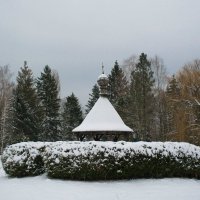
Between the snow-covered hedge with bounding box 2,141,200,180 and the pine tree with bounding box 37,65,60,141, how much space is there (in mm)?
28707

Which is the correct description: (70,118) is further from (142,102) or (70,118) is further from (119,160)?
(119,160)

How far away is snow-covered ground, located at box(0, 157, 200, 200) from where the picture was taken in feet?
32.1

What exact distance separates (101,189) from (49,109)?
32.4 metres

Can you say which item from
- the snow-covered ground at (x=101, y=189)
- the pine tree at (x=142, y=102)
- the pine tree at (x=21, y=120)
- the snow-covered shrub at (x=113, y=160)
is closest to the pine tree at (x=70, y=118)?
the pine tree at (x=21, y=120)

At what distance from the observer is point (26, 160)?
1362 centimetres

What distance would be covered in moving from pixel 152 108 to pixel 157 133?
5468 mm

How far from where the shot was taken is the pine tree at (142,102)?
38.0 metres

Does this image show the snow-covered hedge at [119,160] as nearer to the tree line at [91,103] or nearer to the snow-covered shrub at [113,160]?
the snow-covered shrub at [113,160]

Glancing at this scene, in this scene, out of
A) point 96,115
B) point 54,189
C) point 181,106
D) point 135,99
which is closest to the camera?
point 54,189

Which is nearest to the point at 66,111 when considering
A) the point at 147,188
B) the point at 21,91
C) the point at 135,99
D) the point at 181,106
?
the point at 21,91

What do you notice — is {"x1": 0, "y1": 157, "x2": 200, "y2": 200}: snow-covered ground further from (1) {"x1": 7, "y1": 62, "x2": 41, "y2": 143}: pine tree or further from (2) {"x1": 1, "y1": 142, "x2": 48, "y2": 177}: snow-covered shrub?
(1) {"x1": 7, "y1": 62, "x2": 41, "y2": 143}: pine tree

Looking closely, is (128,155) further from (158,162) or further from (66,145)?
(66,145)

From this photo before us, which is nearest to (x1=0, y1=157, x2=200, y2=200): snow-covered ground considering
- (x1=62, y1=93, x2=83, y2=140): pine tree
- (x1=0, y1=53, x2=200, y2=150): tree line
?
(x1=0, y1=53, x2=200, y2=150): tree line

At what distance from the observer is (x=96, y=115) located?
1694 cm
